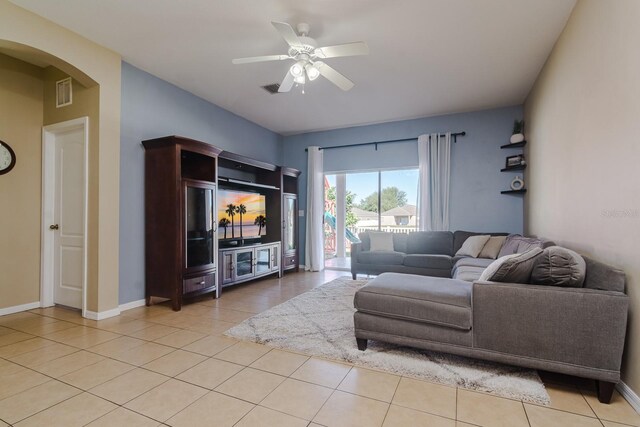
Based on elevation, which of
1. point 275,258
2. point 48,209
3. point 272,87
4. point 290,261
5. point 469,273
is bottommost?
point 290,261

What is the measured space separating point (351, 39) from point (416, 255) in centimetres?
310

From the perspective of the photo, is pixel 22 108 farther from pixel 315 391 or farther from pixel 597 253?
pixel 597 253

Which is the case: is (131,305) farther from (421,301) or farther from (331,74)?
(331,74)

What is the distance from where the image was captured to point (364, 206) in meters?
6.23

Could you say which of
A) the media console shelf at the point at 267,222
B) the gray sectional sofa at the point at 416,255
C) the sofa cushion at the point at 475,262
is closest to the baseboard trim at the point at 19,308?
the media console shelf at the point at 267,222

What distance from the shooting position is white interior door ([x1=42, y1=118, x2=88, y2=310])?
3.41 meters

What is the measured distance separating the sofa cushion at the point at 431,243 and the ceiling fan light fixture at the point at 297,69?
332 centimetres

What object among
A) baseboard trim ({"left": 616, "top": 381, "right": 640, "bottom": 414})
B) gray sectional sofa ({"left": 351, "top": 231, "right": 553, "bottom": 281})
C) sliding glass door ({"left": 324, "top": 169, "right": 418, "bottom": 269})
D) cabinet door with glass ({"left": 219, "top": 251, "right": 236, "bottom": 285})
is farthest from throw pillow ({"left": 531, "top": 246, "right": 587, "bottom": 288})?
sliding glass door ({"left": 324, "top": 169, "right": 418, "bottom": 269})

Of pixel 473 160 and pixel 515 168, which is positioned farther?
pixel 473 160

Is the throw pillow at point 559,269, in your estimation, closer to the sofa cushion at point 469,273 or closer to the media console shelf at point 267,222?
the sofa cushion at point 469,273

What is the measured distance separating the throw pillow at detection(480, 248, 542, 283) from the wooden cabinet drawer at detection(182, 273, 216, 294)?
124 inches

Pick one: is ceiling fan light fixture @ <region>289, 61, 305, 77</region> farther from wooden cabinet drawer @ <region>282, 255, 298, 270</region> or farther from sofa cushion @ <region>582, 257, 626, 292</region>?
wooden cabinet drawer @ <region>282, 255, 298, 270</region>

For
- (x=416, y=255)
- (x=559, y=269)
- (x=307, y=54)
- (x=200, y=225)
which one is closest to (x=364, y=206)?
(x=416, y=255)

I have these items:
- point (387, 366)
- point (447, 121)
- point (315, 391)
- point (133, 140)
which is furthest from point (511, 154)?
point (133, 140)
